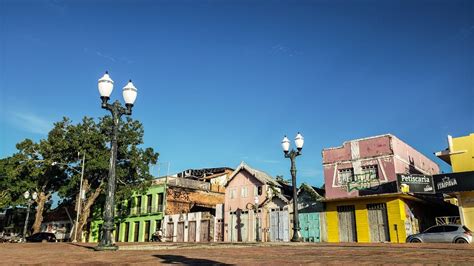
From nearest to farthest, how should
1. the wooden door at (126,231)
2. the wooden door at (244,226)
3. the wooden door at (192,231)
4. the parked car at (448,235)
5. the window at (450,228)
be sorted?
the parked car at (448,235)
the window at (450,228)
the wooden door at (244,226)
the wooden door at (192,231)
the wooden door at (126,231)

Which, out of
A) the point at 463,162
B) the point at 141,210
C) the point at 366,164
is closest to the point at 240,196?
the point at 366,164

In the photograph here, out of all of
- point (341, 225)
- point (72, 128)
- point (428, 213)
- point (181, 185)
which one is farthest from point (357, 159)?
point (72, 128)

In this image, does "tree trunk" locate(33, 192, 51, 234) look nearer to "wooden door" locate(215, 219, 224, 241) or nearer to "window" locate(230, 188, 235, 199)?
"wooden door" locate(215, 219, 224, 241)

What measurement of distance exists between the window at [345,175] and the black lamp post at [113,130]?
2089cm

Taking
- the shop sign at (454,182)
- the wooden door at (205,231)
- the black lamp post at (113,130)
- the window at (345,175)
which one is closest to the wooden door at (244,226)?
the wooden door at (205,231)

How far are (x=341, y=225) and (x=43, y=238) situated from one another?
25.8 m

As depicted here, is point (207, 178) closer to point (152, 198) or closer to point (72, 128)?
point (152, 198)

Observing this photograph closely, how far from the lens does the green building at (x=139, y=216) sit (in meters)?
40.8

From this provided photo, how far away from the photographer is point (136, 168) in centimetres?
3938

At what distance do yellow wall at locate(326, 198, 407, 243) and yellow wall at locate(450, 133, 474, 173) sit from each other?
4526 mm

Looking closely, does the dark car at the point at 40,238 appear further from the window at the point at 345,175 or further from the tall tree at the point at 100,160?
the window at the point at 345,175

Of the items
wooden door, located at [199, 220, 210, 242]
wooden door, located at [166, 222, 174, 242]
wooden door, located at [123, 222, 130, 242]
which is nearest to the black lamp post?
wooden door, located at [199, 220, 210, 242]

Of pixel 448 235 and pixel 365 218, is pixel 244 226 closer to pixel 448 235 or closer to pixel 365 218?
pixel 365 218

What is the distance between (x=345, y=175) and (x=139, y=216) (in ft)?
80.4
